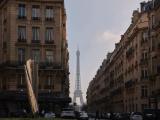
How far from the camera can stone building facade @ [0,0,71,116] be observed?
91312 mm

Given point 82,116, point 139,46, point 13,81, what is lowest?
point 82,116

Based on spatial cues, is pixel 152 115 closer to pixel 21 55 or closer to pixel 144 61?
pixel 21 55

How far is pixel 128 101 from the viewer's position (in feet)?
412

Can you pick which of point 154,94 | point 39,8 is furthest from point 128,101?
point 39,8

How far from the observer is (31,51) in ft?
310

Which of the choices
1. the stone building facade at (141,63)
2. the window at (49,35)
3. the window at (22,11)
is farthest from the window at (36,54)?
the stone building facade at (141,63)

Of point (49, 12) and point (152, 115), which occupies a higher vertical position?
point (49, 12)

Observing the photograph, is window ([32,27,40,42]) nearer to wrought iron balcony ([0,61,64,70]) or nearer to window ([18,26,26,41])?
window ([18,26,26,41])

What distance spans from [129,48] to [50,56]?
3208 cm

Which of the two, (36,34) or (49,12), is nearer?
(36,34)

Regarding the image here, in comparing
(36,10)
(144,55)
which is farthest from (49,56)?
(144,55)

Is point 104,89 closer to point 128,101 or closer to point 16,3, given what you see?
point 128,101

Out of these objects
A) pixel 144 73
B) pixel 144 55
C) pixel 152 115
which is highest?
pixel 144 55

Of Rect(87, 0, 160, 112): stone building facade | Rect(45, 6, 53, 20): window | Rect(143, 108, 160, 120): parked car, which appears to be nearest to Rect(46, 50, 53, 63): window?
Rect(45, 6, 53, 20): window
